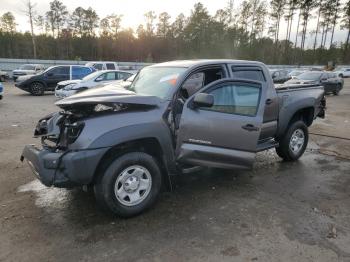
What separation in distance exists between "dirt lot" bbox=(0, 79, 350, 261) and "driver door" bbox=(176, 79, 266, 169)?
25.0 inches

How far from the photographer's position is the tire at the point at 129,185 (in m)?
3.87

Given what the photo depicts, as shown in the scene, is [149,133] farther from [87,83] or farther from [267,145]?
[87,83]

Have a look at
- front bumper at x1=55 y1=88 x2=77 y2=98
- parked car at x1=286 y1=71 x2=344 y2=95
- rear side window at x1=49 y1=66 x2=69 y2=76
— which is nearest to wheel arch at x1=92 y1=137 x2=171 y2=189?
front bumper at x1=55 y1=88 x2=77 y2=98

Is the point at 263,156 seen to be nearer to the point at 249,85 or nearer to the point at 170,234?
the point at 249,85

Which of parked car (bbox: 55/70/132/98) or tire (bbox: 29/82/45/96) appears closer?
parked car (bbox: 55/70/132/98)

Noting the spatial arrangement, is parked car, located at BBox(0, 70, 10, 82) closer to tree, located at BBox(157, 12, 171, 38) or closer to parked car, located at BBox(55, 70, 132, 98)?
parked car, located at BBox(55, 70, 132, 98)

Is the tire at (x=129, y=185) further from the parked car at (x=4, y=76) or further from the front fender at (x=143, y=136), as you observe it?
the parked car at (x=4, y=76)

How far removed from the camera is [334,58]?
218ft

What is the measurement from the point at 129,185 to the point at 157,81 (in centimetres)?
163

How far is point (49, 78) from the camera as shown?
19.8 m

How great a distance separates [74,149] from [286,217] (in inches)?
108

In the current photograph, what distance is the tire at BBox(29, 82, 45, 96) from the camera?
63.4 ft

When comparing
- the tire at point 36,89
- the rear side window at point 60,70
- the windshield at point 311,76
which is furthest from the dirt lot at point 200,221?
the windshield at point 311,76


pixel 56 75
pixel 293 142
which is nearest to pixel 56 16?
pixel 56 75
